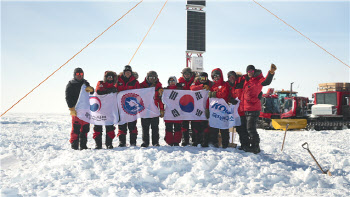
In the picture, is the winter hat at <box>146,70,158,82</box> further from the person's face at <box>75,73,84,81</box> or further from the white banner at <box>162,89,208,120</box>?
the person's face at <box>75,73,84,81</box>

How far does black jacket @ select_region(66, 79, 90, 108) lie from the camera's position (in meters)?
6.38

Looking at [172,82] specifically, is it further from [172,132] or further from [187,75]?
[172,132]

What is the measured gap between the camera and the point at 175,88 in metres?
6.81

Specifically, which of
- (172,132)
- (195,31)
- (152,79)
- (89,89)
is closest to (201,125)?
(172,132)

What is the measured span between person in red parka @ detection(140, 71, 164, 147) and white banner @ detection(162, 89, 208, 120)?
7.4 inches

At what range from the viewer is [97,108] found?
655cm

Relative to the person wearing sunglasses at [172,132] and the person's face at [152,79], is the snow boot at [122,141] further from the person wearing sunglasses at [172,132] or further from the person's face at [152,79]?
the person's face at [152,79]

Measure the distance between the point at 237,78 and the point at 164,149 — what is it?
248 cm

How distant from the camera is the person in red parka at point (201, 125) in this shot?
Result: 6.42m

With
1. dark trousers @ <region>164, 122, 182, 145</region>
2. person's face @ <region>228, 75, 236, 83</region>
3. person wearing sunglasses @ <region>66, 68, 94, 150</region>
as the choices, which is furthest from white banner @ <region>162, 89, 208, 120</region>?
person wearing sunglasses @ <region>66, 68, 94, 150</region>

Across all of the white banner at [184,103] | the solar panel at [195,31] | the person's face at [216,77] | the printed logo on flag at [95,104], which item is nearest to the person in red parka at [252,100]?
the person's face at [216,77]

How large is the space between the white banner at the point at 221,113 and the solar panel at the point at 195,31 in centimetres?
1345

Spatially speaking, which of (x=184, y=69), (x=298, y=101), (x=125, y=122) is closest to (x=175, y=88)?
(x=184, y=69)

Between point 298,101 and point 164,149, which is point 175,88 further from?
point 298,101
